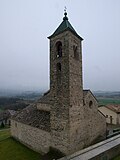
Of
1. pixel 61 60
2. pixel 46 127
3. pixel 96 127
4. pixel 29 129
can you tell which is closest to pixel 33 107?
pixel 29 129

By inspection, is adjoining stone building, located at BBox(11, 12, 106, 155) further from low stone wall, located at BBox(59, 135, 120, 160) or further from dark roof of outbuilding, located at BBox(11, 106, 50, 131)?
low stone wall, located at BBox(59, 135, 120, 160)

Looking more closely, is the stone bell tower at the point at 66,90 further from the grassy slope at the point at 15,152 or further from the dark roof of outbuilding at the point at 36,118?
the grassy slope at the point at 15,152

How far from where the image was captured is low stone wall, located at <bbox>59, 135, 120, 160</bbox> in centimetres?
1026

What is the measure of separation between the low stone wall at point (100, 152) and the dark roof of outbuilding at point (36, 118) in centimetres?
513

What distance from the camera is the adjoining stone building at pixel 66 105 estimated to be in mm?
13932

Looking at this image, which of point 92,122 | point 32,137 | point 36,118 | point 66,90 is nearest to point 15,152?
point 32,137

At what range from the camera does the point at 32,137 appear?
57.2 ft

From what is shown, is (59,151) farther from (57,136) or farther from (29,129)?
(29,129)

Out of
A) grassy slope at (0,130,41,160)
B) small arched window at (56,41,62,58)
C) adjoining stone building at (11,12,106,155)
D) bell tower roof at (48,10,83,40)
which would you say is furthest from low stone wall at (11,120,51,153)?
bell tower roof at (48,10,83,40)

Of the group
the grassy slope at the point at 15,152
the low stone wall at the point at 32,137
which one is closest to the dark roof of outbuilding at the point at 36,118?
the low stone wall at the point at 32,137

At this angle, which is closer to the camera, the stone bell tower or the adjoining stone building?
the stone bell tower

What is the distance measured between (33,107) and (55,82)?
8.71m

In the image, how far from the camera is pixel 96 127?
18.2m

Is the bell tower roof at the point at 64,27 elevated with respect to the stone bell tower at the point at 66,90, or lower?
elevated
